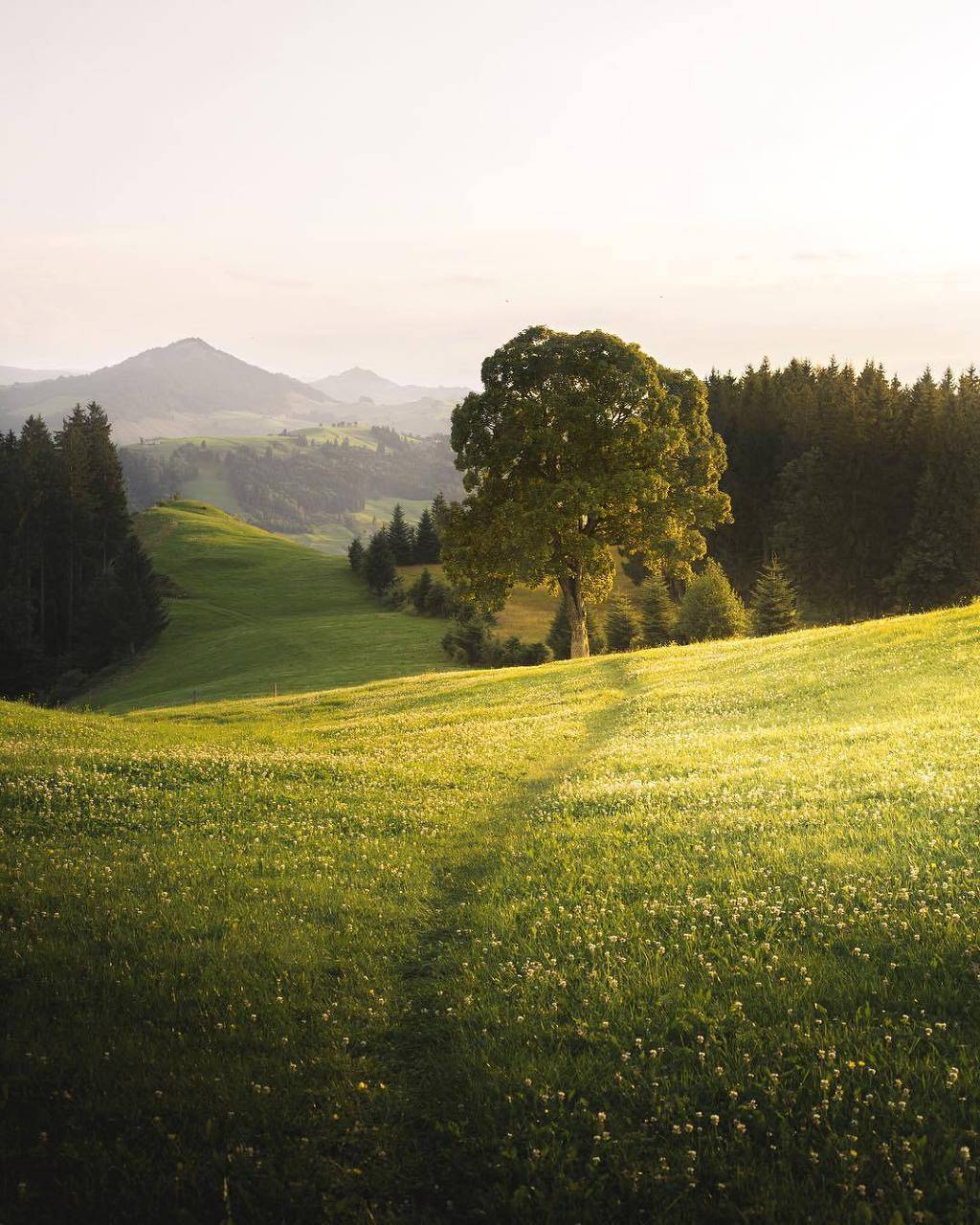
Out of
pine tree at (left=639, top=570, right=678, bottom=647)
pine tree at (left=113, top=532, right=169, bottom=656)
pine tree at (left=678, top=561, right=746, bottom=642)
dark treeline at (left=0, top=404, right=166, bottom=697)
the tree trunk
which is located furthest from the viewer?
pine tree at (left=113, top=532, right=169, bottom=656)

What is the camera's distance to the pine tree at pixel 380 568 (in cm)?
10594

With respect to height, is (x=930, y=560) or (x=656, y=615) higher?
(x=930, y=560)

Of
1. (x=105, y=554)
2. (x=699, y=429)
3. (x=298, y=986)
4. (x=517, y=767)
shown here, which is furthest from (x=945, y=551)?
(x=105, y=554)

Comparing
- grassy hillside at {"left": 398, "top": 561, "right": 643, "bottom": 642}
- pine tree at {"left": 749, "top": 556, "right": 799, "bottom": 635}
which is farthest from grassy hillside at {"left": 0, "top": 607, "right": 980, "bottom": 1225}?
grassy hillside at {"left": 398, "top": 561, "right": 643, "bottom": 642}

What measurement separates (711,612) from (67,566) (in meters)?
90.5

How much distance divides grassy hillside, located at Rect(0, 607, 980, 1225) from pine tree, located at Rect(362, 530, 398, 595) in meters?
91.9

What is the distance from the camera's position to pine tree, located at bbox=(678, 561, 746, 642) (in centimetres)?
5459

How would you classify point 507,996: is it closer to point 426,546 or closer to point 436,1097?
point 436,1097

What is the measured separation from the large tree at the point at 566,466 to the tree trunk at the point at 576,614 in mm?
704

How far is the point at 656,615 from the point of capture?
58.9 meters

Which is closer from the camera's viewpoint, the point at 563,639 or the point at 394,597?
the point at 563,639

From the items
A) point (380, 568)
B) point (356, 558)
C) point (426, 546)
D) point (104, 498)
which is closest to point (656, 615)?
point (380, 568)

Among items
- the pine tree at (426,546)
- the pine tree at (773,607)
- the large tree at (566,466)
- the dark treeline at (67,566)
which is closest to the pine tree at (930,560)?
the pine tree at (773,607)

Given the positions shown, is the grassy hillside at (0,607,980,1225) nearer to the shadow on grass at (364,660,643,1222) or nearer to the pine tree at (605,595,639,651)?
the shadow on grass at (364,660,643,1222)
